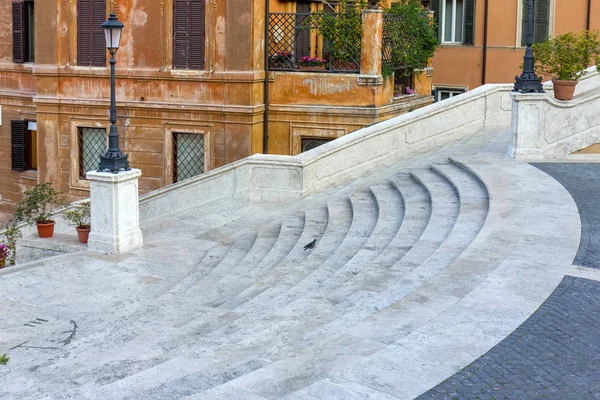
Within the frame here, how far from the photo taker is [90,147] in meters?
21.9

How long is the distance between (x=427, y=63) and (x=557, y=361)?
53.4ft

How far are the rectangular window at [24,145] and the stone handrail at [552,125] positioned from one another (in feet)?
40.4

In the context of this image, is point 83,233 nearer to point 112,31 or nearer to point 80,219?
point 80,219

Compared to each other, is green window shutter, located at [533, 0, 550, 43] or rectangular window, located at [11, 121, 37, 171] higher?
green window shutter, located at [533, 0, 550, 43]

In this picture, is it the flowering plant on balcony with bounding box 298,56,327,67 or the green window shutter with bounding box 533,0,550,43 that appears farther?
the green window shutter with bounding box 533,0,550,43

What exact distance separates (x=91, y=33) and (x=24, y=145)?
3726 millimetres

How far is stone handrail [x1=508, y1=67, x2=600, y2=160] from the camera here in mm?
16875

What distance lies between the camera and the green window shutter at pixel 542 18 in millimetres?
28156

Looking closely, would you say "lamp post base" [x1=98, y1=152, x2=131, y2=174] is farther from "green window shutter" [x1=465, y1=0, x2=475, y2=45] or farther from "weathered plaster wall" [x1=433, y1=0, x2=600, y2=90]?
"green window shutter" [x1=465, y1=0, x2=475, y2=45]

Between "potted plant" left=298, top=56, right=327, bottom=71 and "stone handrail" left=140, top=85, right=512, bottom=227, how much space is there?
8.99ft

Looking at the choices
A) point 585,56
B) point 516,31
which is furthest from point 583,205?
point 516,31

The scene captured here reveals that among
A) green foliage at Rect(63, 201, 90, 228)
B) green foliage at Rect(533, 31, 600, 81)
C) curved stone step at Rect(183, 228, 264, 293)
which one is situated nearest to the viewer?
curved stone step at Rect(183, 228, 264, 293)

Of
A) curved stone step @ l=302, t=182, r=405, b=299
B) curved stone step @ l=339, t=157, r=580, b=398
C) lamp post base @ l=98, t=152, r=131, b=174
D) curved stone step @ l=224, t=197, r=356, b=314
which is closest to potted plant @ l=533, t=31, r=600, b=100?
curved stone step @ l=339, t=157, r=580, b=398

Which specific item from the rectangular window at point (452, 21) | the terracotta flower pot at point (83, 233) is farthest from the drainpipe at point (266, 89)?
the rectangular window at point (452, 21)
